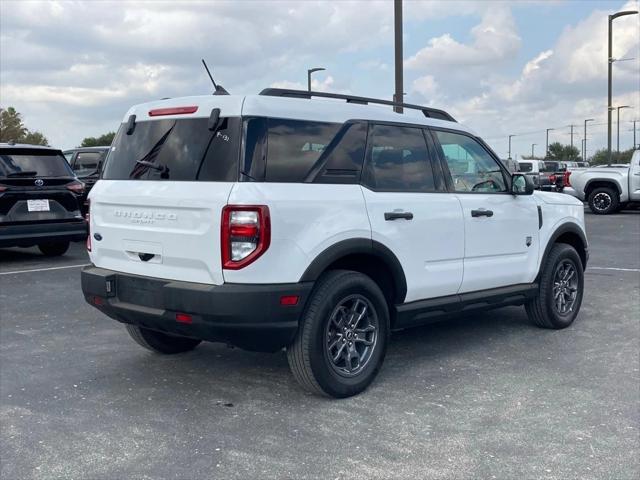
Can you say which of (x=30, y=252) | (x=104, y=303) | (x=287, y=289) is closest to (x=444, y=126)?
(x=287, y=289)

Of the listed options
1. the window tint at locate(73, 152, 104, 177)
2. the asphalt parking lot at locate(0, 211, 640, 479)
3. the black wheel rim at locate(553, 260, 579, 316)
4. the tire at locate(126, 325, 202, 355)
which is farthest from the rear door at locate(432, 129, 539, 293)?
the window tint at locate(73, 152, 104, 177)

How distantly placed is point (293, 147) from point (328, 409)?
5.31 ft

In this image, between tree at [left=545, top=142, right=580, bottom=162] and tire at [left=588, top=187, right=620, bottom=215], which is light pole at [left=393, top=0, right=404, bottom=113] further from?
tree at [left=545, top=142, right=580, bottom=162]

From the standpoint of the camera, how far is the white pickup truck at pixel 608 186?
20.5 m

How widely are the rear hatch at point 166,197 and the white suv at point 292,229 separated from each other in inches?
0.4

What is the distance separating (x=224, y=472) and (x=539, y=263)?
148 inches

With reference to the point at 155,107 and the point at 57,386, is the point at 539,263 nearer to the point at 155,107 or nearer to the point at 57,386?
the point at 155,107

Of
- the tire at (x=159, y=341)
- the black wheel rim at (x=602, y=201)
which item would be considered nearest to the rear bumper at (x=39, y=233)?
the tire at (x=159, y=341)

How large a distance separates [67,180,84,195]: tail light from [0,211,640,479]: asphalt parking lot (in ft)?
13.5

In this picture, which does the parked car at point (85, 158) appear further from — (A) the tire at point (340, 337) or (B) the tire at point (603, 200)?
(B) the tire at point (603, 200)

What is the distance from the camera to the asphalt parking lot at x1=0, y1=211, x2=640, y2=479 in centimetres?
366

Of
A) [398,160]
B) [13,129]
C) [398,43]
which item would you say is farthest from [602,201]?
[13,129]

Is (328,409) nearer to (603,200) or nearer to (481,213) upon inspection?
(481,213)

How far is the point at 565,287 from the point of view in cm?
671
